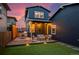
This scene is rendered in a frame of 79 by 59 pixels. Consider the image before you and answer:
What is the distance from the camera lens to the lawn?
544 cm

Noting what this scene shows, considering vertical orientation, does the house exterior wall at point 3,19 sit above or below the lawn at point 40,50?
above

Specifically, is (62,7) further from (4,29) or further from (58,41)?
(4,29)

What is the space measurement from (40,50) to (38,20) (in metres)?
0.69

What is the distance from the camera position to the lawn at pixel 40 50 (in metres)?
5.44

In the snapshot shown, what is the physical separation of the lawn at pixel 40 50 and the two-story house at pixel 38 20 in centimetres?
36

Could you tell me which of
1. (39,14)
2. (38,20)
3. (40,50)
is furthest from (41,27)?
(40,50)

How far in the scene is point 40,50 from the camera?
217 inches

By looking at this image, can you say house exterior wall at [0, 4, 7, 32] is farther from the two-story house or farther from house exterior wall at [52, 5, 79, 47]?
house exterior wall at [52, 5, 79, 47]

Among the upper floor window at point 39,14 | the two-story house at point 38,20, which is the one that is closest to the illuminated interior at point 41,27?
the two-story house at point 38,20

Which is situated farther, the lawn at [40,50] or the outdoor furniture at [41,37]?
the outdoor furniture at [41,37]

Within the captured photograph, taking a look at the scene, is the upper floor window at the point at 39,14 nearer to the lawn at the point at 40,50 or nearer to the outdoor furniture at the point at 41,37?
the outdoor furniture at the point at 41,37

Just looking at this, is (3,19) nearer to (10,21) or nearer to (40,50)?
(10,21)

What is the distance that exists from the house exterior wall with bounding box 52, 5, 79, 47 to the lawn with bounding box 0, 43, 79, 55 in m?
0.21
